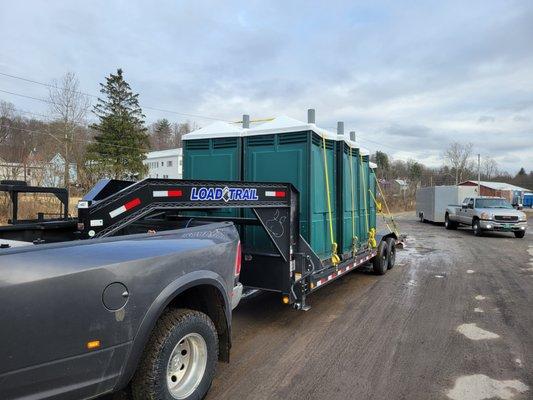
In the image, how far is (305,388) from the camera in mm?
3965

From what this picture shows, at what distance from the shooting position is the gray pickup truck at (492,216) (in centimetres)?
1955

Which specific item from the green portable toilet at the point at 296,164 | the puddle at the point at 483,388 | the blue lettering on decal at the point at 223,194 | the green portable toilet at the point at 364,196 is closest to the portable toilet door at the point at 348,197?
the green portable toilet at the point at 364,196

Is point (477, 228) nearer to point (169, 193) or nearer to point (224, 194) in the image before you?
point (224, 194)

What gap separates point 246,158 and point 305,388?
143 inches

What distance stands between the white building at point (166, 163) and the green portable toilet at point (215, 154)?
68.5 meters

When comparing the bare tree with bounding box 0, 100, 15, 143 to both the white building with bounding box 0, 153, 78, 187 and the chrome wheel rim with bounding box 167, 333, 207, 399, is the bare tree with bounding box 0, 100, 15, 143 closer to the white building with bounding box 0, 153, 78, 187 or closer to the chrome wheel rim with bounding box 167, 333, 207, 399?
the white building with bounding box 0, 153, 78, 187

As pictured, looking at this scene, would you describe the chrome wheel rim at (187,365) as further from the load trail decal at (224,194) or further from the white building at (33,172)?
the white building at (33,172)

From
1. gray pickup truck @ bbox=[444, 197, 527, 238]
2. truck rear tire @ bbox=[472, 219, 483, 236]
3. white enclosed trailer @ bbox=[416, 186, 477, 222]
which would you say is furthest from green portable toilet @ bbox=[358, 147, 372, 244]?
white enclosed trailer @ bbox=[416, 186, 477, 222]

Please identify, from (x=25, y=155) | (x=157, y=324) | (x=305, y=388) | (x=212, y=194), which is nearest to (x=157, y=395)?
(x=157, y=324)

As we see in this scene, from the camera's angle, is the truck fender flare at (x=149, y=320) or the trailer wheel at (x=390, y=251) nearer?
the truck fender flare at (x=149, y=320)

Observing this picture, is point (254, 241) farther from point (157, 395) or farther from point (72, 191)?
point (72, 191)

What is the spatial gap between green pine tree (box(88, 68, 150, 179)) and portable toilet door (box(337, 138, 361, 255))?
3828cm

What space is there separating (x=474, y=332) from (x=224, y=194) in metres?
3.86

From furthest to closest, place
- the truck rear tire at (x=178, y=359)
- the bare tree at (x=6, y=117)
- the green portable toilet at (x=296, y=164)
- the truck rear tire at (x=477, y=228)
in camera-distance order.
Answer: the bare tree at (x=6, y=117) < the truck rear tire at (x=477, y=228) < the green portable toilet at (x=296, y=164) < the truck rear tire at (x=178, y=359)
